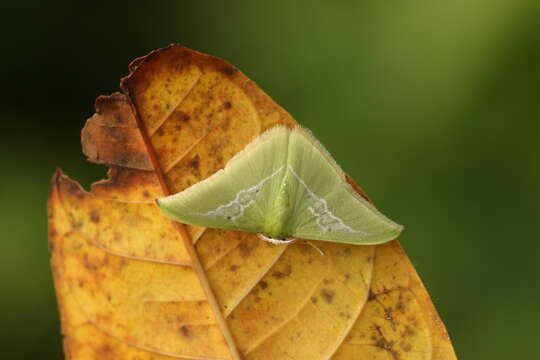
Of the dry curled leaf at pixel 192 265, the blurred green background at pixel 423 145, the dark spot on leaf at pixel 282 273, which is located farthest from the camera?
the blurred green background at pixel 423 145

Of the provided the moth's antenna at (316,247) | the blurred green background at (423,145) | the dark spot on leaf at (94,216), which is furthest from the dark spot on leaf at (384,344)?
the blurred green background at (423,145)

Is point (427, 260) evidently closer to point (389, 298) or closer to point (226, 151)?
point (389, 298)

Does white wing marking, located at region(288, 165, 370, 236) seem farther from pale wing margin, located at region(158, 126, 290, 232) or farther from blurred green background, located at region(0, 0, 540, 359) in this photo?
blurred green background, located at region(0, 0, 540, 359)

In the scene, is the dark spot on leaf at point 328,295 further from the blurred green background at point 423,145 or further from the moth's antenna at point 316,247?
the blurred green background at point 423,145

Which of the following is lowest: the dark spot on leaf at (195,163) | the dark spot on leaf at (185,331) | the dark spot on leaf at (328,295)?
the dark spot on leaf at (185,331)

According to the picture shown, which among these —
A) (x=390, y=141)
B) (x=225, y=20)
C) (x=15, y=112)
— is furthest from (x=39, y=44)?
(x=390, y=141)

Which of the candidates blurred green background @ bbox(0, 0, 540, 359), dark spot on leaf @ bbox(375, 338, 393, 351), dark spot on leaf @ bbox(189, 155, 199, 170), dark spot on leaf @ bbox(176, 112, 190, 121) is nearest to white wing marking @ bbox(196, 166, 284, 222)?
dark spot on leaf @ bbox(189, 155, 199, 170)
